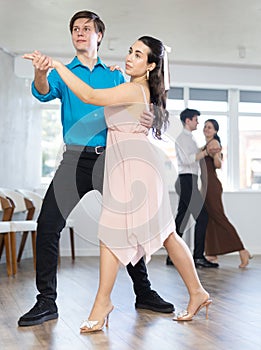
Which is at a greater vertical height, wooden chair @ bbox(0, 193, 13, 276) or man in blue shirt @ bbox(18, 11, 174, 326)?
man in blue shirt @ bbox(18, 11, 174, 326)

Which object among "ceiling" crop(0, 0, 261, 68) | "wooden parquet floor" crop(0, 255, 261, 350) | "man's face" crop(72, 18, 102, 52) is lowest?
"wooden parquet floor" crop(0, 255, 261, 350)

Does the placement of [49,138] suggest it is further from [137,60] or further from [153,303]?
[137,60]

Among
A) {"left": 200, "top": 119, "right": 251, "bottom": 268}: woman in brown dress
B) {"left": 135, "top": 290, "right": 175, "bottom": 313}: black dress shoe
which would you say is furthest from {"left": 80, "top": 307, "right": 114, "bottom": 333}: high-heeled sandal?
{"left": 200, "top": 119, "right": 251, "bottom": 268}: woman in brown dress

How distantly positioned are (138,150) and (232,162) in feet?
19.5

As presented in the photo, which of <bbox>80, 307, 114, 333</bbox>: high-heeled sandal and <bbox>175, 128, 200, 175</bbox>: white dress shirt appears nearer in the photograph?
<bbox>80, 307, 114, 333</bbox>: high-heeled sandal

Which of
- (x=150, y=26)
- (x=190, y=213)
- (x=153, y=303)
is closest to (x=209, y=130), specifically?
(x=190, y=213)

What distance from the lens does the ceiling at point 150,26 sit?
18.4 ft

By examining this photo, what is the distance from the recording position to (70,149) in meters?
2.81

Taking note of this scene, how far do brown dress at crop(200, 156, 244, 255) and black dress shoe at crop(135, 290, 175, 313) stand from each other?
294cm

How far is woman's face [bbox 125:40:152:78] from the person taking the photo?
105 inches

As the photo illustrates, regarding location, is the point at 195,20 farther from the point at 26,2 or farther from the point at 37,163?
the point at 37,163

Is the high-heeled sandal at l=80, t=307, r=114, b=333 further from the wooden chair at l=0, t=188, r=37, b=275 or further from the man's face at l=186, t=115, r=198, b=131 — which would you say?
the man's face at l=186, t=115, r=198, b=131

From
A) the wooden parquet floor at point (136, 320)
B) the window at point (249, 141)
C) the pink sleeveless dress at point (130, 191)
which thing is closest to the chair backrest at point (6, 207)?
the wooden parquet floor at point (136, 320)

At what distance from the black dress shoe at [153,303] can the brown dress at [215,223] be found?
2936 millimetres
